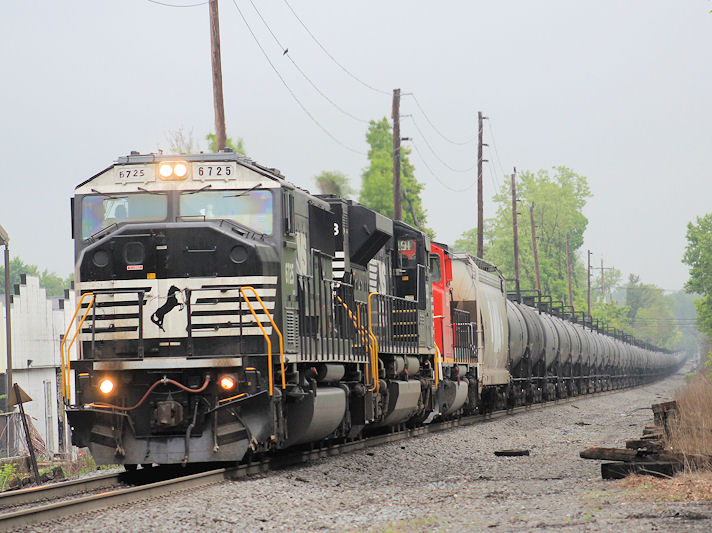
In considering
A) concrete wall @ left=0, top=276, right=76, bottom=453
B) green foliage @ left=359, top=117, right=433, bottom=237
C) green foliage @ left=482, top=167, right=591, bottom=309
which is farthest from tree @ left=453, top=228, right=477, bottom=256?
concrete wall @ left=0, top=276, right=76, bottom=453

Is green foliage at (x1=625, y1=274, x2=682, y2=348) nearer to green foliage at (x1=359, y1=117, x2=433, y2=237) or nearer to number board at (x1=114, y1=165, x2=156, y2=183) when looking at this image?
green foliage at (x1=359, y1=117, x2=433, y2=237)

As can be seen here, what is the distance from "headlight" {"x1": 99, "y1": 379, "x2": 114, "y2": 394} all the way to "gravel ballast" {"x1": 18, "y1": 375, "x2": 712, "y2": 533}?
1.73 metres

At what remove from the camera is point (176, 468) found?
12656 mm

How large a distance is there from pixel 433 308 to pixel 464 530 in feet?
41.6

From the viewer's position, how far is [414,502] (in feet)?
32.0

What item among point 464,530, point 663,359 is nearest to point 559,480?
point 464,530

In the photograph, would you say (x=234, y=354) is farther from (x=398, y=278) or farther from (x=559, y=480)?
(x=398, y=278)

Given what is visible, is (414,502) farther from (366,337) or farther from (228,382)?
(366,337)

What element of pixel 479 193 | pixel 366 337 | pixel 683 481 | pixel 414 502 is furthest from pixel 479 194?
pixel 414 502

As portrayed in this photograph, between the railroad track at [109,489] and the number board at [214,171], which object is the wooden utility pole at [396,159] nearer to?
the railroad track at [109,489]

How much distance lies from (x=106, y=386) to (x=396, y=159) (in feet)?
73.4

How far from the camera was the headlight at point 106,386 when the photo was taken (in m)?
11.2

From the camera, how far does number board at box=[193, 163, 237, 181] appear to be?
11.7 metres

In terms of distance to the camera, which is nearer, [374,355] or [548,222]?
[374,355]
